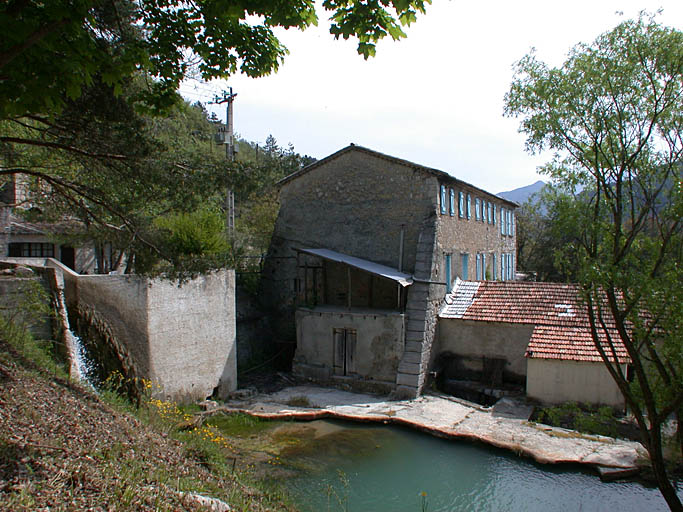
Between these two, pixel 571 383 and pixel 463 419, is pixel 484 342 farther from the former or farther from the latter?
pixel 463 419

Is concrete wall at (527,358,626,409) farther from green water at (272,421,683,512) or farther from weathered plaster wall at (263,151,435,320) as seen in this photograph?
weathered plaster wall at (263,151,435,320)

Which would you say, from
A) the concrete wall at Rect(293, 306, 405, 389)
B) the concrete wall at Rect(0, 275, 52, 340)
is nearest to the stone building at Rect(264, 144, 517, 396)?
the concrete wall at Rect(293, 306, 405, 389)

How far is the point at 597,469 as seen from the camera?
1000 centimetres

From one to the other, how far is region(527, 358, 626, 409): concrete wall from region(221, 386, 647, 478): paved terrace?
0.74m

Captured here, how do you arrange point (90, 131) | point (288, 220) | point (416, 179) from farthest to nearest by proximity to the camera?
point (288, 220), point (416, 179), point (90, 131)

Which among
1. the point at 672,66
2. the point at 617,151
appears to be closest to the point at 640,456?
the point at 617,151

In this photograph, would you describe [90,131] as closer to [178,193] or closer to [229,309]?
[178,193]

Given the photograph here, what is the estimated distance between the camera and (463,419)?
12.6 metres

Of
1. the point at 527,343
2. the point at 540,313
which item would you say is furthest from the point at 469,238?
the point at 527,343

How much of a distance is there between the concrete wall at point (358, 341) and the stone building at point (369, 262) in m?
0.03

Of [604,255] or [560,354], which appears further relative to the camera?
[560,354]

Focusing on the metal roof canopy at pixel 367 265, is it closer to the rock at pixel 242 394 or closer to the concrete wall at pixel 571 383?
the concrete wall at pixel 571 383

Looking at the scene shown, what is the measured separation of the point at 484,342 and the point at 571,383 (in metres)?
3.12

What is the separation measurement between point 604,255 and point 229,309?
1011 cm
